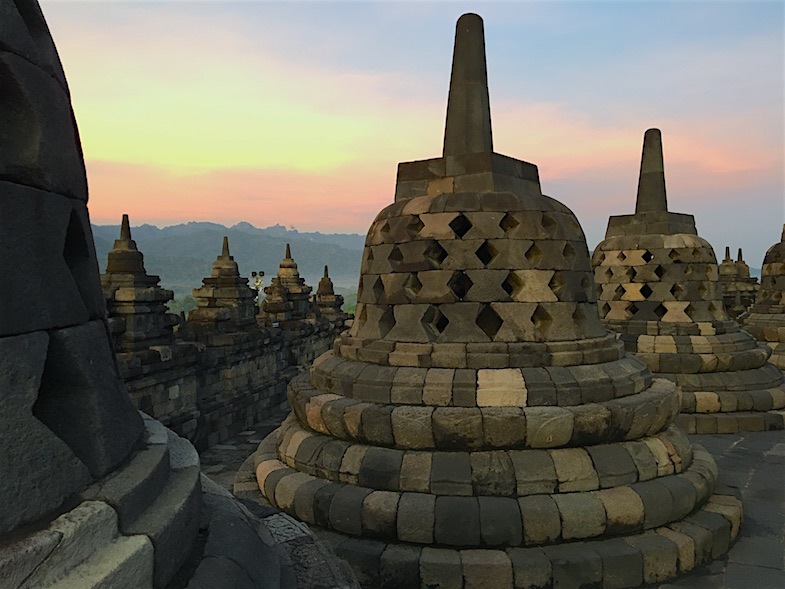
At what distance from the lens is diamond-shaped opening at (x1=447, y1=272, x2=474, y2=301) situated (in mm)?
5570

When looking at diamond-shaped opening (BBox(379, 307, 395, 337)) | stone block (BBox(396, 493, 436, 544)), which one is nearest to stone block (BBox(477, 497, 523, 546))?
stone block (BBox(396, 493, 436, 544))

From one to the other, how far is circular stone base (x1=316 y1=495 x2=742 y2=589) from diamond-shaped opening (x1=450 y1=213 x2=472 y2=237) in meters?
2.95

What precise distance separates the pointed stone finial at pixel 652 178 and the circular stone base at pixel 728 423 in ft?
13.5

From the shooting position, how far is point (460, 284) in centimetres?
562

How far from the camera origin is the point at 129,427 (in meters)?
2.33

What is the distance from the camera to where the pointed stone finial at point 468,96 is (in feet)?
20.5

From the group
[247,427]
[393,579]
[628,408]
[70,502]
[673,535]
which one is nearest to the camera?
[70,502]

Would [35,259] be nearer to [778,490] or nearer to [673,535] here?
[673,535]

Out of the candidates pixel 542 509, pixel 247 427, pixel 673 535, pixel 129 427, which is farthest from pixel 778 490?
pixel 247 427

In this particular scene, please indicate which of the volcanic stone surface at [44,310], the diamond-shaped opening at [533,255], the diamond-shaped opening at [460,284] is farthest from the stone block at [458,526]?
the volcanic stone surface at [44,310]

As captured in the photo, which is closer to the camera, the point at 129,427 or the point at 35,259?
the point at 35,259

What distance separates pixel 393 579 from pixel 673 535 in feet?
7.73

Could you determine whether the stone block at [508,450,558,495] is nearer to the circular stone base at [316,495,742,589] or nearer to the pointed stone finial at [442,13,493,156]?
the circular stone base at [316,495,742,589]

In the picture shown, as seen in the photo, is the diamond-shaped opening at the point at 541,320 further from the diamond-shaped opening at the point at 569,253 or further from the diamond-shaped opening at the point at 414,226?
the diamond-shaped opening at the point at 414,226
